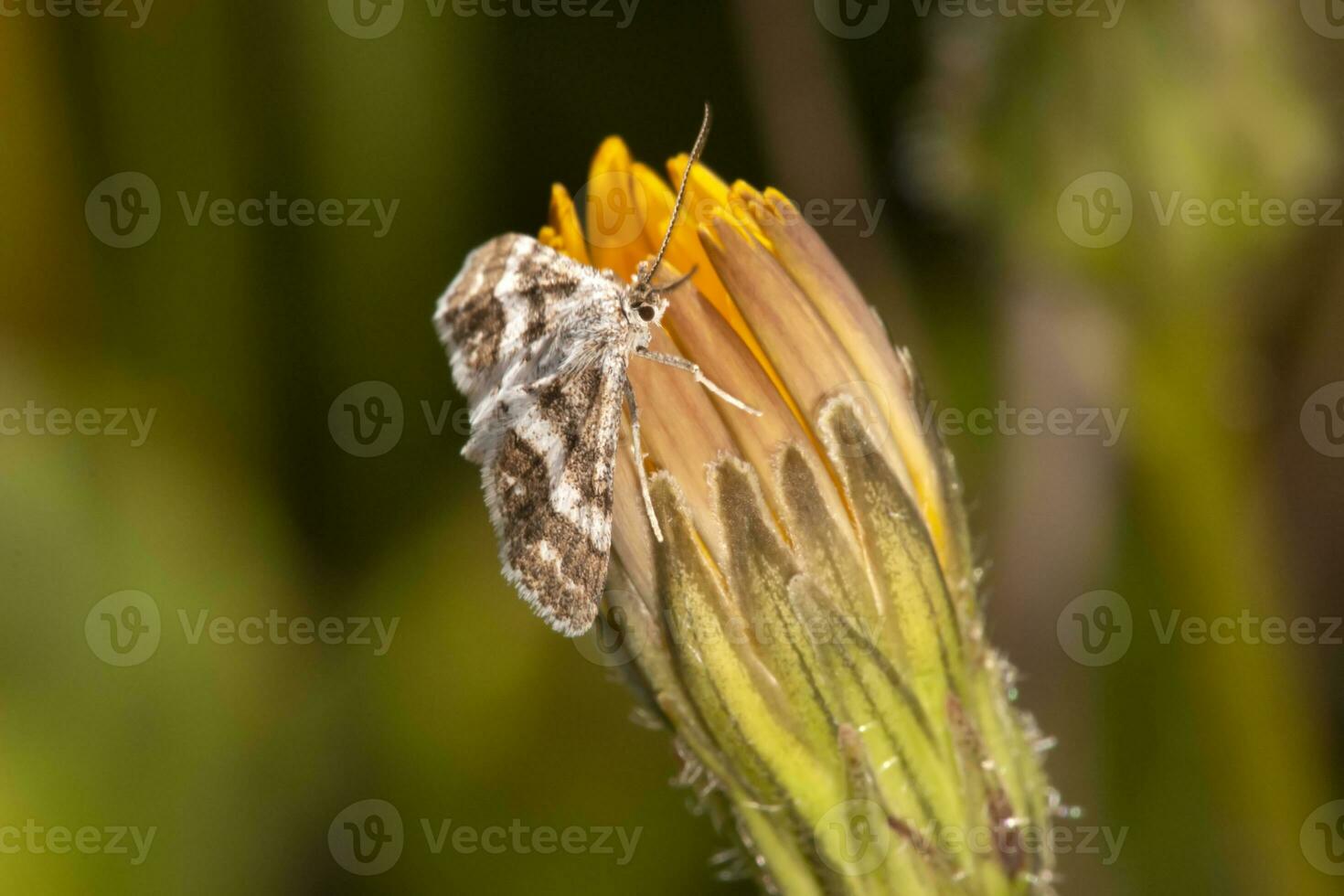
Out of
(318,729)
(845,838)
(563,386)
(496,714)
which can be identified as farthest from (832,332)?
(318,729)
